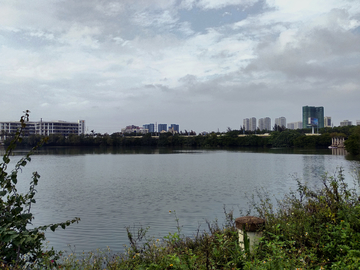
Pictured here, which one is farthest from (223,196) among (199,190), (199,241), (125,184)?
(199,241)

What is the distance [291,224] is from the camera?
5855mm

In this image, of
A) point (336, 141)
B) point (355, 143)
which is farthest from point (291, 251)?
point (336, 141)

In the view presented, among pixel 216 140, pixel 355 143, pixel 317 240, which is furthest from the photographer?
pixel 216 140

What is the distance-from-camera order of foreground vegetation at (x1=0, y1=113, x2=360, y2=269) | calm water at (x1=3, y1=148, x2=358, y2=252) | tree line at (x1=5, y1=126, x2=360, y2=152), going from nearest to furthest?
foreground vegetation at (x1=0, y1=113, x2=360, y2=269)
calm water at (x1=3, y1=148, x2=358, y2=252)
tree line at (x1=5, y1=126, x2=360, y2=152)

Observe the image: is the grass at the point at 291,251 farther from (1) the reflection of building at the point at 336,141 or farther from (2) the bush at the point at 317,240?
(1) the reflection of building at the point at 336,141

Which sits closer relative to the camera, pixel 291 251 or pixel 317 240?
pixel 291 251

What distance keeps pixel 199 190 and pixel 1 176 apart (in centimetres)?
1397

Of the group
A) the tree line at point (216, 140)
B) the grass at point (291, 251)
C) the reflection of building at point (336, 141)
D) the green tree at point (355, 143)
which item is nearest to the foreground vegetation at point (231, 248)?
the grass at point (291, 251)

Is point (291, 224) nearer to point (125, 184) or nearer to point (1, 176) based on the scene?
point (1, 176)

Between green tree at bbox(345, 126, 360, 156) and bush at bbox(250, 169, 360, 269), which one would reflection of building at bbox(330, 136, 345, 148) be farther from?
bush at bbox(250, 169, 360, 269)

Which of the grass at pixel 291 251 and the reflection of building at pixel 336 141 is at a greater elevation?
the reflection of building at pixel 336 141

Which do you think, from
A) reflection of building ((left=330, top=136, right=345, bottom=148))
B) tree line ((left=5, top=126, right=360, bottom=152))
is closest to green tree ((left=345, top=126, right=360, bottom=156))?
reflection of building ((left=330, top=136, right=345, bottom=148))

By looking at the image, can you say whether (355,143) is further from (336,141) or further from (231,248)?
(336,141)

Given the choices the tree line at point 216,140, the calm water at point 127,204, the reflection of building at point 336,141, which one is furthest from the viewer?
the tree line at point 216,140
